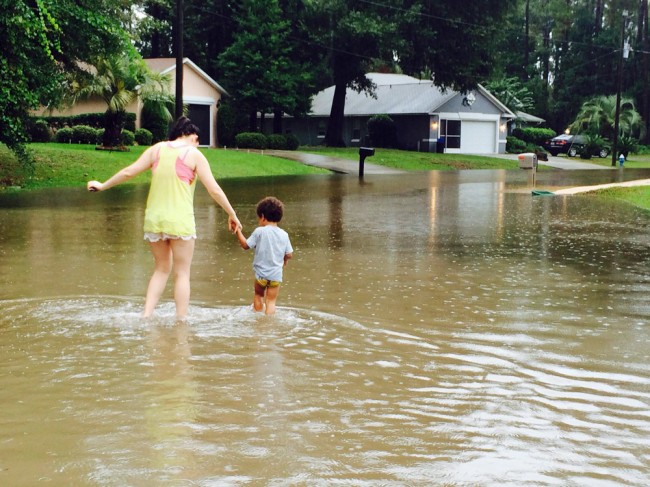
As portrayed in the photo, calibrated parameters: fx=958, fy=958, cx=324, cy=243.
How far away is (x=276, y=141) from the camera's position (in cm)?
4988

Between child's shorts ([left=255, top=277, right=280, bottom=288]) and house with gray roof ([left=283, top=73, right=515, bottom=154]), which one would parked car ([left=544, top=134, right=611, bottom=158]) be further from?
child's shorts ([left=255, top=277, right=280, bottom=288])

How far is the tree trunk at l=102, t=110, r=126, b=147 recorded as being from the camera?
3600 cm

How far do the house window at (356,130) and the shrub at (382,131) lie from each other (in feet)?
6.20

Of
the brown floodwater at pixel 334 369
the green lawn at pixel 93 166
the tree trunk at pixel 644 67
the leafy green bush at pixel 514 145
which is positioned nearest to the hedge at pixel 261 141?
the green lawn at pixel 93 166

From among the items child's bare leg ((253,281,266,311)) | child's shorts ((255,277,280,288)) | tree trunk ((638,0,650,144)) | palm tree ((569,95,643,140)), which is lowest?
child's bare leg ((253,281,266,311))

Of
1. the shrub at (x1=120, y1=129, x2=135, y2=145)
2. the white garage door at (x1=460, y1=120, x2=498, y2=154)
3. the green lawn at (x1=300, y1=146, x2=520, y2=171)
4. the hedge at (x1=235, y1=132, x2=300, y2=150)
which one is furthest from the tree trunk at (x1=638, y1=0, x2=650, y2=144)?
the shrub at (x1=120, y1=129, x2=135, y2=145)

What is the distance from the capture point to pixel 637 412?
18.1 ft

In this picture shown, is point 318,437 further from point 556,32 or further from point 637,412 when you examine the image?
point 556,32

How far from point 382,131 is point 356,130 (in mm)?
2943

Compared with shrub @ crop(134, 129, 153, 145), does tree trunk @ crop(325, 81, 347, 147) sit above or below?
above

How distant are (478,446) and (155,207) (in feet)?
12.2

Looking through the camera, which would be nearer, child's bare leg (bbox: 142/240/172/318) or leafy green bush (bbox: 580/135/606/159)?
child's bare leg (bbox: 142/240/172/318)

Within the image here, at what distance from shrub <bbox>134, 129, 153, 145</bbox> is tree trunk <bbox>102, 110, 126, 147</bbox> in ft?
18.0

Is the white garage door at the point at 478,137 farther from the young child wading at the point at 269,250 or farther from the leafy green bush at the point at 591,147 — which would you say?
the young child wading at the point at 269,250
